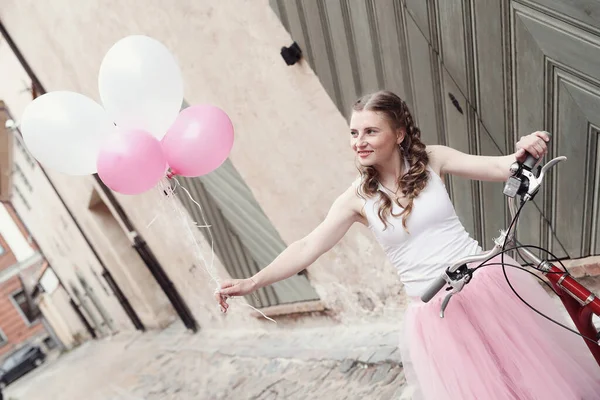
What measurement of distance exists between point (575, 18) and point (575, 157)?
735mm

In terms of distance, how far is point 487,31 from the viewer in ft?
10.3

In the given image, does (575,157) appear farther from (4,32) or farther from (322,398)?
(4,32)

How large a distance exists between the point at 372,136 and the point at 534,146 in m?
0.56

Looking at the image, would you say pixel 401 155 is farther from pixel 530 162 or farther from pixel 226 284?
pixel 226 284

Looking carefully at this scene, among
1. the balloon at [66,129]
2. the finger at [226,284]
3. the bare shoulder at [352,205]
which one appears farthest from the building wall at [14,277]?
the bare shoulder at [352,205]

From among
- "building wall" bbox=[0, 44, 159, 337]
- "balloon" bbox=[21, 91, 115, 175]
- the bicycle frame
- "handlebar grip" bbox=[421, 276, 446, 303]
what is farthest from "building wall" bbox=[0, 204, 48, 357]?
the bicycle frame

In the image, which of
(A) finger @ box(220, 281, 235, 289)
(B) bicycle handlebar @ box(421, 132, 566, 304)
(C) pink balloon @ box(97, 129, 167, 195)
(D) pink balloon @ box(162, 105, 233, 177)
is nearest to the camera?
(B) bicycle handlebar @ box(421, 132, 566, 304)

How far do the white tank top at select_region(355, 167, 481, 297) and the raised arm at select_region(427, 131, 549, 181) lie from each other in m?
0.08

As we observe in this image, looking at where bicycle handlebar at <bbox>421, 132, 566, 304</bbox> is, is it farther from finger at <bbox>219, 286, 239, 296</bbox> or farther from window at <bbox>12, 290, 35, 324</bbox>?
window at <bbox>12, 290, 35, 324</bbox>

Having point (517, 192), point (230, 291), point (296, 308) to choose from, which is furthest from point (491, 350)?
point (296, 308)

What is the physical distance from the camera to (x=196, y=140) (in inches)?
113

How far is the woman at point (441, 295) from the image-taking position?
210 centimetres

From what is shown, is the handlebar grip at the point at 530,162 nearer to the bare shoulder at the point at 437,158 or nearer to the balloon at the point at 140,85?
the bare shoulder at the point at 437,158

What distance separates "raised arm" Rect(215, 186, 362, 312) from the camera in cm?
238
